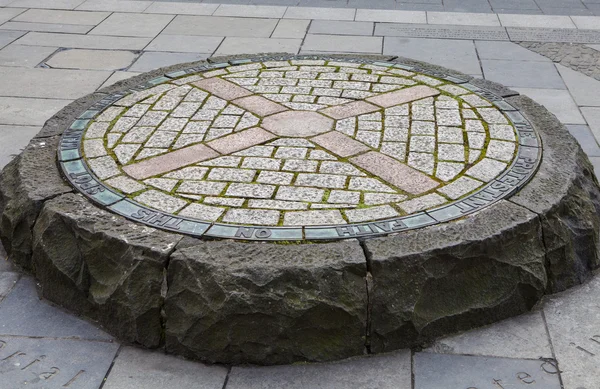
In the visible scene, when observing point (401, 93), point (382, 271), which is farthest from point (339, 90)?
point (382, 271)

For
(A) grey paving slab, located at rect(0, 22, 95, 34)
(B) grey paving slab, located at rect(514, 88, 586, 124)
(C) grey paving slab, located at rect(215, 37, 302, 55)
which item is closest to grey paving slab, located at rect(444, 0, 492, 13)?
(C) grey paving slab, located at rect(215, 37, 302, 55)

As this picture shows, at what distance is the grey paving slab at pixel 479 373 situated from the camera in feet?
9.45

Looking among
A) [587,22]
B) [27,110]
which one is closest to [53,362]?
[27,110]

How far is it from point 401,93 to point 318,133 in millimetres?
872

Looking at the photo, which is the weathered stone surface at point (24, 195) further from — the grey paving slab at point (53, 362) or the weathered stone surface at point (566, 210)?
the weathered stone surface at point (566, 210)

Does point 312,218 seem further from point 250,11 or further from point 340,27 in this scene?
point 250,11

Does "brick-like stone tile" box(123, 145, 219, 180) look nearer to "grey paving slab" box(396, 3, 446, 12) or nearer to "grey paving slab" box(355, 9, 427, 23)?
"grey paving slab" box(355, 9, 427, 23)

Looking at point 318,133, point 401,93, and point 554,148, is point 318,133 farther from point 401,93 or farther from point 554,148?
point 554,148

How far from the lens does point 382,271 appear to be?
3.04 meters

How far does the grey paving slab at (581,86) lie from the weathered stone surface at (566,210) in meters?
1.94

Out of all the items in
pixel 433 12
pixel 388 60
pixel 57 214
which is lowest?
pixel 433 12

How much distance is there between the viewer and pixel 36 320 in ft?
10.8

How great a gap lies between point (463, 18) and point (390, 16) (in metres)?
0.79

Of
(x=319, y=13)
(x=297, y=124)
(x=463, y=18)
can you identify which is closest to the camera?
(x=297, y=124)
